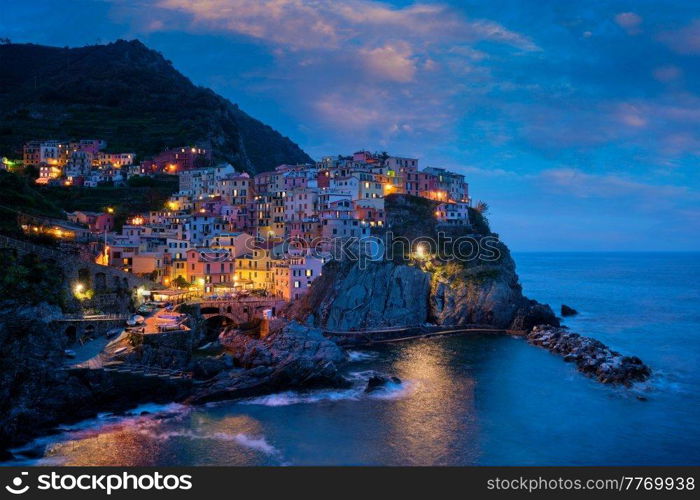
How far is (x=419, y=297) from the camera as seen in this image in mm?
65750

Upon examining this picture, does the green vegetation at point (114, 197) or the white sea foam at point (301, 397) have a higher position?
the green vegetation at point (114, 197)

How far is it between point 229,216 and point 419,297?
→ 30.5 m

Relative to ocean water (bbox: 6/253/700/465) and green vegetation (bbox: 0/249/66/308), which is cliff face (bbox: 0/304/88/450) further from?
green vegetation (bbox: 0/249/66/308)

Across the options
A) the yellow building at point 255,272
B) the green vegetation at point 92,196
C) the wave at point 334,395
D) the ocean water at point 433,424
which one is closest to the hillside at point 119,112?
the green vegetation at point 92,196

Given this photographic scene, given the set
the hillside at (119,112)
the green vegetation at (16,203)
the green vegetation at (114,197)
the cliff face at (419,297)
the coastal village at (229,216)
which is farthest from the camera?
the hillside at (119,112)

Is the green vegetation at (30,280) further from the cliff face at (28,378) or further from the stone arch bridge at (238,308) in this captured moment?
the stone arch bridge at (238,308)

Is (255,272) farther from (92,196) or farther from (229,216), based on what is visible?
(92,196)

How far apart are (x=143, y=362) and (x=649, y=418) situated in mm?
33854

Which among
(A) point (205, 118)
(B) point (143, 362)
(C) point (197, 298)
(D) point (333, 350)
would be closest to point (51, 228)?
(C) point (197, 298)

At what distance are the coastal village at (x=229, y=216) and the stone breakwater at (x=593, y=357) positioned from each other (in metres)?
24.8

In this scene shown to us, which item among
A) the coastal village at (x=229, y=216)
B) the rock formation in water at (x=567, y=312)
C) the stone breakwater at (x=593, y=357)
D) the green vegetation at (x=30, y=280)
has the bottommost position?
the stone breakwater at (x=593, y=357)

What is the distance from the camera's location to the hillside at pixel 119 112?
11262 cm

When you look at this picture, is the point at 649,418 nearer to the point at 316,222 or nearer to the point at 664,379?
the point at 664,379

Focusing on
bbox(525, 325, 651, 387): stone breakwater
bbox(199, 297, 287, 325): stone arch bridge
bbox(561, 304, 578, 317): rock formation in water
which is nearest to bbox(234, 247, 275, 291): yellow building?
bbox(199, 297, 287, 325): stone arch bridge
